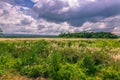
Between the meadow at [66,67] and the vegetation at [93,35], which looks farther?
the vegetation at [93,35]

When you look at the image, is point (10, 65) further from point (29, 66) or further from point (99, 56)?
point (99, 56)

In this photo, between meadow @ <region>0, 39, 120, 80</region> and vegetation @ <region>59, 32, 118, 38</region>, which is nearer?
meadow @ <region>0, 39, 120, 80</region>

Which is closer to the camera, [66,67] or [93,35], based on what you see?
[66,67]

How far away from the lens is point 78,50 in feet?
68.2

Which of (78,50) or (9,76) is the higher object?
(78,50)

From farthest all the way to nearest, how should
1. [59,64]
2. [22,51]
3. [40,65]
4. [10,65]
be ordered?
[22,51]
[10,65]
[40,65]
[59,64]

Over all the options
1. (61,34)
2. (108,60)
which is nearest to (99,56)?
(108,60)

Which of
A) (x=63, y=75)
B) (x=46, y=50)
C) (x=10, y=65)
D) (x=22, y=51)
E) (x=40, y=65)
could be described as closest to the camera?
(x=63, y=75)

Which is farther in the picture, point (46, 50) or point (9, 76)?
point (46, 50)

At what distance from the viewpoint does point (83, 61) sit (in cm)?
1762

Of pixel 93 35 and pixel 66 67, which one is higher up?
pixel 66 67

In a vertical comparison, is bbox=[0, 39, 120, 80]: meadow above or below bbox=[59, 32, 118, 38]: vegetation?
above

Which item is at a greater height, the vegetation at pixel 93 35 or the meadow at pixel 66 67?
the meadow at pixel 66 67

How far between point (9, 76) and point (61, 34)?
101 meters
